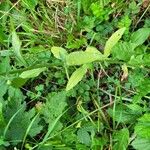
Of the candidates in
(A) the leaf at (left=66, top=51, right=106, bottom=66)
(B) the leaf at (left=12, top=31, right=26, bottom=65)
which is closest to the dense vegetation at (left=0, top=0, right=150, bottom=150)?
(B) the leaf at (left=12, top=31, right=26, bottom=65)

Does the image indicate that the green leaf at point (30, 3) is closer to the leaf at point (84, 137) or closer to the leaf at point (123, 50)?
the leaf at point (123, 50)

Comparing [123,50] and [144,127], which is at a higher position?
[123,50]

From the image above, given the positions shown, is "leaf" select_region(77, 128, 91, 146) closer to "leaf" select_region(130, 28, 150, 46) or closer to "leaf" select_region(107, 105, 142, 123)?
"leaf" select_region(107, 105, 142, 123)

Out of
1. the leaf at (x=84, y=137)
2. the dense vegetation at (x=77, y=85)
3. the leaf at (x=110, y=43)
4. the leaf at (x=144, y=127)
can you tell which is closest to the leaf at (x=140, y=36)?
the dense vegetation at (x=77, y=85)

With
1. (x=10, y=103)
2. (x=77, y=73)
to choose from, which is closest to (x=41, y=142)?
(x=10, y=103)

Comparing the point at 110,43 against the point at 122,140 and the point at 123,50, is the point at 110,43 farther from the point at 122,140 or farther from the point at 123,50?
the point at 122,140

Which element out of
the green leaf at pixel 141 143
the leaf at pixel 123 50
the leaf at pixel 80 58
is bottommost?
the green leaf at pixel 141 143

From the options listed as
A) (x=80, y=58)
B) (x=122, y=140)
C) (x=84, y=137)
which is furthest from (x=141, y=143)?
(x=80, y=58)
